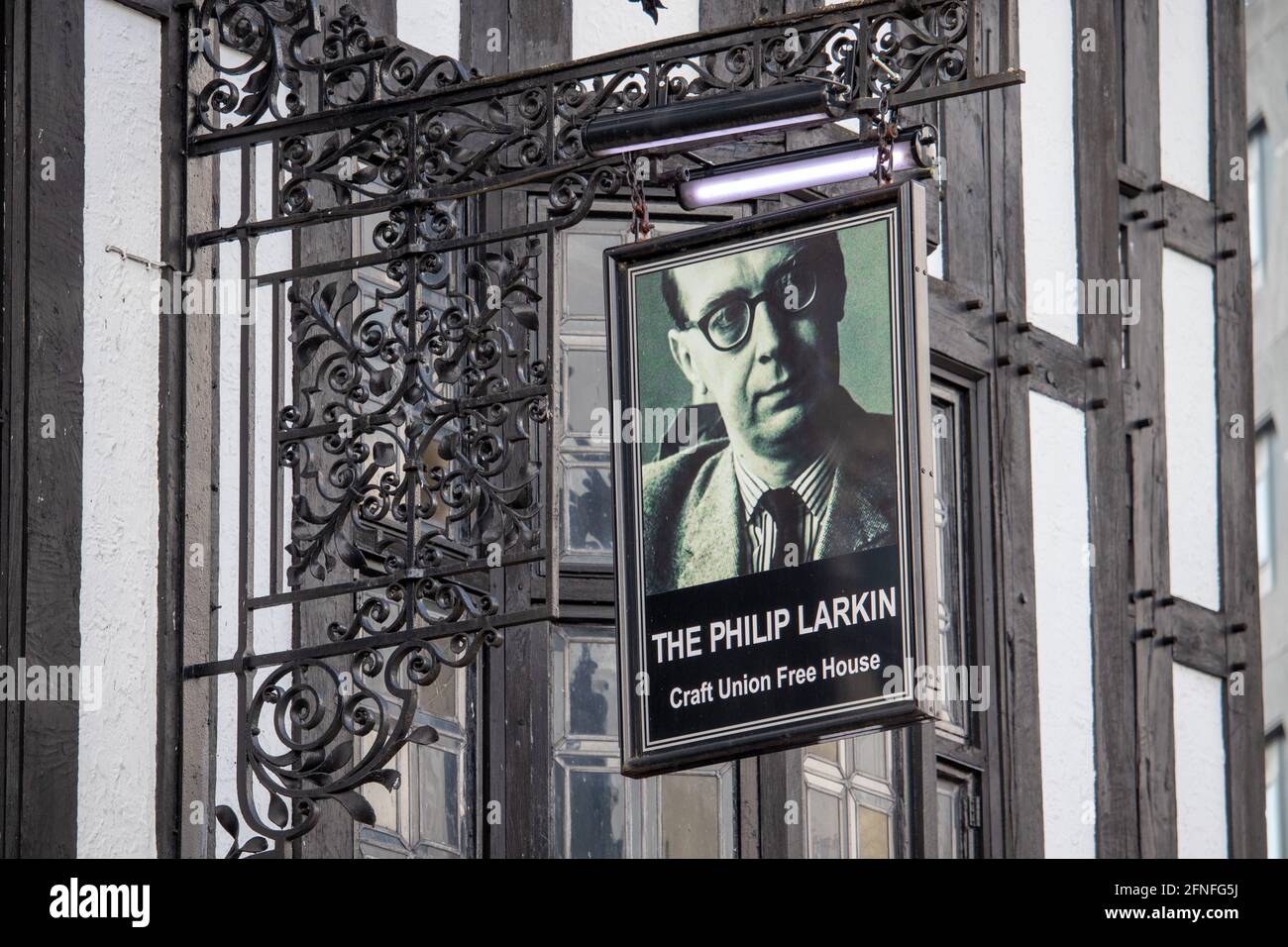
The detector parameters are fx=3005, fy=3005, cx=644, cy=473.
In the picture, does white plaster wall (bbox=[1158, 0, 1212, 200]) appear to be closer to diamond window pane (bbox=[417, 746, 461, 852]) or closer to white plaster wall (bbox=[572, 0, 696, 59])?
white plaster wall (bbox=[572, 0, 696, 59])

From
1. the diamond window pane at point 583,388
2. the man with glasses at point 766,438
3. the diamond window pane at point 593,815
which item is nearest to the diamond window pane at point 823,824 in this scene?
the diamond window pane at point 593,815

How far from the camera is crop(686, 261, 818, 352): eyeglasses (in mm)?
8023

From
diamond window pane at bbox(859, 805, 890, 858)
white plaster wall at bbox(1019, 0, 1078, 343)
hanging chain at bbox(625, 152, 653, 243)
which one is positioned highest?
white plaster wall at bbox(1019, 0, 1078, 343)

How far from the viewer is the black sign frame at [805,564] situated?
7.52 m

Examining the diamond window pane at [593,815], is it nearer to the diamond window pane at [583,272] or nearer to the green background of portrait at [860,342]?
the diamond window pane at [583,272]

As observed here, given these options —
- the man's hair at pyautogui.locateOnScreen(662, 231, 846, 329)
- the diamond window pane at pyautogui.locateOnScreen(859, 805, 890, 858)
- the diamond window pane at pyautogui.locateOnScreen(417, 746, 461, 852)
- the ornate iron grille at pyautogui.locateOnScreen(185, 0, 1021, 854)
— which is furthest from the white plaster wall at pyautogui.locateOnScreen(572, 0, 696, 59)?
the diamond window pane at pyautogui.locateOnScreen(859, 805, 890, 858)

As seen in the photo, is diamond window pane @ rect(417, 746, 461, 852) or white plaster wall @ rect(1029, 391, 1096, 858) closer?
diamond window pane @ rect(417, 746, 461, 852)

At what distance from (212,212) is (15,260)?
2.53 ft

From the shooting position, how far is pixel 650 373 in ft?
26.7

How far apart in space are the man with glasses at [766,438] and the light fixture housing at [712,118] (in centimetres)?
35

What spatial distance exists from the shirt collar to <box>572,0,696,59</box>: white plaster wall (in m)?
3.03

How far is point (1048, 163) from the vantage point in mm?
12672

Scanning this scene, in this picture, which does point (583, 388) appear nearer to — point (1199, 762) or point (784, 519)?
point (784, 519)
